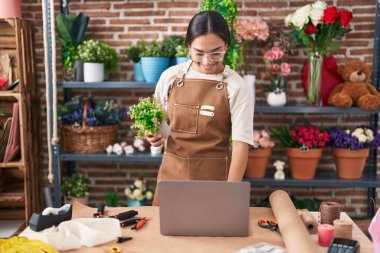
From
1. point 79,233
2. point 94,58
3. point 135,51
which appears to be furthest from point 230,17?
point 79,233

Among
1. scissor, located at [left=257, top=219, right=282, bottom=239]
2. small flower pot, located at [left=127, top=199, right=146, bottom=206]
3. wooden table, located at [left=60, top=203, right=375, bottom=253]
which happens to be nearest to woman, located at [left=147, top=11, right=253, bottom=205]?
scissor, located at [left=257, top=219, right=282, bottom=239]

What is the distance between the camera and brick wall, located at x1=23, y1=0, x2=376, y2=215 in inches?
152

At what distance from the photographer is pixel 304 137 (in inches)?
142

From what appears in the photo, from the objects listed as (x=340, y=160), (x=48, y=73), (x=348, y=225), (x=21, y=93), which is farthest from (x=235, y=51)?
(x=348, y=225)

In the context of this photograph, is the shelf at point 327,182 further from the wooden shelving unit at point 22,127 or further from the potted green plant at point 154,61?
the wooden shelving unit at point 22,127

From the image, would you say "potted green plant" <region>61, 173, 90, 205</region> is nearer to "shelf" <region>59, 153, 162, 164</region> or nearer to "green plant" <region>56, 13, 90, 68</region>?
"shelf" <region>59, 153, 162, 164</region>

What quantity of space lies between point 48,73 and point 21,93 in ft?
0.82

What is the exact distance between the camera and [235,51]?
347cm

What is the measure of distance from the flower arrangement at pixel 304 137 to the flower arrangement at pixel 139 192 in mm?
1120

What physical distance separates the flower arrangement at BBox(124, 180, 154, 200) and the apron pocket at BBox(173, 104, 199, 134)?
157 cm

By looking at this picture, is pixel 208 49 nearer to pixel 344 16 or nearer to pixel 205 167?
pixel 205 167

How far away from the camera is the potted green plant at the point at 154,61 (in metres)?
3.59

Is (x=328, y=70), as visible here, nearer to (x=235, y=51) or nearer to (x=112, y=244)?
(x=235, y=51)

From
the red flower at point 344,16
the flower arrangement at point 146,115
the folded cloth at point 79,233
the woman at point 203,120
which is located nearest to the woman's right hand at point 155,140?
the woman at point 203,120
